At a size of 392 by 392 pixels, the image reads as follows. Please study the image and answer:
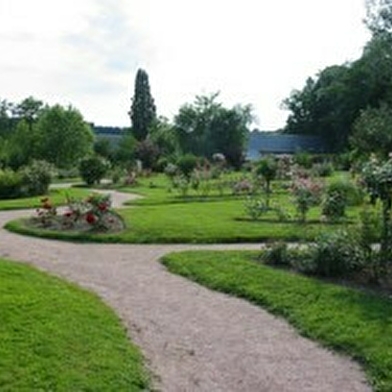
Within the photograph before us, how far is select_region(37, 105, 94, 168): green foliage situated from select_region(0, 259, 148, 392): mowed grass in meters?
41.5

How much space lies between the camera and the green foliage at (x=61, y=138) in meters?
50.6

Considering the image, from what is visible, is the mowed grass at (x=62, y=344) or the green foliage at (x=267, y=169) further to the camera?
the green foliage at (x=267, y=169)

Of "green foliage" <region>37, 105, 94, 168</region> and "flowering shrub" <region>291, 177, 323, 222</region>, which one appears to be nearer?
"flowering shrub" <region>291, 177, 323, 222</region>

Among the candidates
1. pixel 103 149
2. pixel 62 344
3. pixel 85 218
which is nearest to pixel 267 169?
pixel 85 218

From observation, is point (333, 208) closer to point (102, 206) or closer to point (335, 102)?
point (102, 206)

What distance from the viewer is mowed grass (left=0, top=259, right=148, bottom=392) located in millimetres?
6148

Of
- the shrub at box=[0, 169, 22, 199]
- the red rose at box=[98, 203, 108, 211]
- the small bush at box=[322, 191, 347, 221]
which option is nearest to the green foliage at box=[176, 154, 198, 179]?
the shrub at box=[0, 169, 22, 199]

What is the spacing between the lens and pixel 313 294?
31.0ft

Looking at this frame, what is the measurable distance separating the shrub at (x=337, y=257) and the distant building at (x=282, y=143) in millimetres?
77470

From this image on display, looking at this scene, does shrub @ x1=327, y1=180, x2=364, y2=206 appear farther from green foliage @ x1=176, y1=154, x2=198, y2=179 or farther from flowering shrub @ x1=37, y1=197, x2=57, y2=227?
green foliage @ x1=176, y1=154, x2=198, y2=179

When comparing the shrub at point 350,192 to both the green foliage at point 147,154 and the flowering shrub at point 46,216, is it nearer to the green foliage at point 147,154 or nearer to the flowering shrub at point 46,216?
the flowering shrub at point 46,216

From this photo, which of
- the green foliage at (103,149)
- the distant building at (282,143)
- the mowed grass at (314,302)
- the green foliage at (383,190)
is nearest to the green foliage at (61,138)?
the green foliage at (103,149)

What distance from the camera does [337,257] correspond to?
35.1ft

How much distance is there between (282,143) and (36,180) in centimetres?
6210
